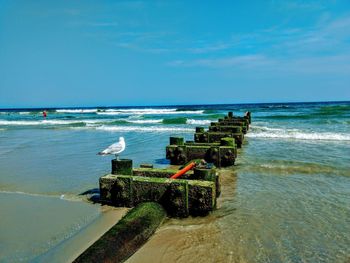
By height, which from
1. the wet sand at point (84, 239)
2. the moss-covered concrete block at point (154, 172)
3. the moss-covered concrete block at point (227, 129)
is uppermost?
the moss-covered concrete block at point (227, 129)

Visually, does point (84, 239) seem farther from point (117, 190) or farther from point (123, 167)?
point (123, 167)

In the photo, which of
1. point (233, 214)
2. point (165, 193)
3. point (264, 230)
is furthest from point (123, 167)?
point (264, 230)

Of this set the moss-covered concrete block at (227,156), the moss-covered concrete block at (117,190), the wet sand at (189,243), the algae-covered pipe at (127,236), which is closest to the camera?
the algae-covered pipe at (127,236)

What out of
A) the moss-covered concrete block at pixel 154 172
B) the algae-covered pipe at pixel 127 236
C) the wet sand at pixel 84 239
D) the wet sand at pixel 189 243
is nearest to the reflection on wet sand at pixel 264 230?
the wet sand at pixel 189 243

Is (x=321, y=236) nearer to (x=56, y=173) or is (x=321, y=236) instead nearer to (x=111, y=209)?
(x=111, y=209)

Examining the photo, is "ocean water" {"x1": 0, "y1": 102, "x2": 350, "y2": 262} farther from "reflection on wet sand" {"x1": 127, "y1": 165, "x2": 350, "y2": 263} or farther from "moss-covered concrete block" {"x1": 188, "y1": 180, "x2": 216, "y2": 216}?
"moss-covered concrete block" {"x1": 188, "y1": 180, "x2": 216, "y2": 216}

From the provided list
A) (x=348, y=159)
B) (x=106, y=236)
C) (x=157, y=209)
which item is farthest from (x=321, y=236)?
(x=348, y=159)

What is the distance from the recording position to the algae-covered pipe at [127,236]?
12.6 feet

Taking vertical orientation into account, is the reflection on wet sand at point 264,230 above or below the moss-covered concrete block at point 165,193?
below

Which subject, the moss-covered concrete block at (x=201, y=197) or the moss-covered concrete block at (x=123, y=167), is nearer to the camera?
the moss-covered concrete block at (x=201, y=197)

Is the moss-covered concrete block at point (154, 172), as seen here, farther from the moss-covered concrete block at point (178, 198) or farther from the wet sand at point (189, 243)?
the wet sand at point (189, 243)

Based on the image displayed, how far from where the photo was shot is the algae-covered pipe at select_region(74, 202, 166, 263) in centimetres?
385

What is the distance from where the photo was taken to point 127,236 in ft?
14.4

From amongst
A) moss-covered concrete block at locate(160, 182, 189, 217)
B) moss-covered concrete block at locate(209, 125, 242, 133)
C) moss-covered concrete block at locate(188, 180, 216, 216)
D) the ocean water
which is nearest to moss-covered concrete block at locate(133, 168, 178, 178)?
moss-covered concrete block at locate(160, 182, 189, 217)
